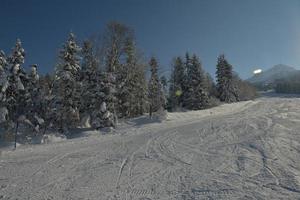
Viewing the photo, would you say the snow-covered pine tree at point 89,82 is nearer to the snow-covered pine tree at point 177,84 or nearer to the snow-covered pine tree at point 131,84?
the snow-covered pine tree at point 131,84

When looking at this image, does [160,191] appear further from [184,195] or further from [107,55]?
[107,55]

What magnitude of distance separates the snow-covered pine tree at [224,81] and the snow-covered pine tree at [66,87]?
30.3m

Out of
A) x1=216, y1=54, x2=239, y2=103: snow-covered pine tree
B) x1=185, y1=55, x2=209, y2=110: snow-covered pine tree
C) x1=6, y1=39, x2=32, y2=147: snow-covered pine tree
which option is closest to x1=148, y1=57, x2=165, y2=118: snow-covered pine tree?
x1=185, y1=55, x2=209, y2=110: snow-covered pine tree

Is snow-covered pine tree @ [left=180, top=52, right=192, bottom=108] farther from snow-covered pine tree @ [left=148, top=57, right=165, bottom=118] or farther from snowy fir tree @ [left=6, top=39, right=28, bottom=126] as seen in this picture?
snowy fir tree @ [left=6, top=39, right=28, bottom=126]

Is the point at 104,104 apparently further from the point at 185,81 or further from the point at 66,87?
the point at 185,81

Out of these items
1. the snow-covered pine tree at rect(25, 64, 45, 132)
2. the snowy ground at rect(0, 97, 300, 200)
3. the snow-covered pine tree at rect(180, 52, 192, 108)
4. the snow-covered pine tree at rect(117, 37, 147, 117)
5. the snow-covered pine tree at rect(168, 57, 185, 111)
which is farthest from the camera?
the snow-covered pine tree at rect(168, 57, 185, 111)

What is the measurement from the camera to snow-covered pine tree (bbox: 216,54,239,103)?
45.8 metres

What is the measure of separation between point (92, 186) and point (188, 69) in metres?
35.0

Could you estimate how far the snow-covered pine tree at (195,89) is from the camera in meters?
36.7

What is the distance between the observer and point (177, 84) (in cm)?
4075

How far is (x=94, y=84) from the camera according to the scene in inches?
974

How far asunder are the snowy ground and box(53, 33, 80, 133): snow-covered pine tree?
34.3 ft

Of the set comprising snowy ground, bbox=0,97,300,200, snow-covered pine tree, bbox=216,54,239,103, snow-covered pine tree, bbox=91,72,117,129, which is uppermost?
snow-covered pine tree, bbox=216,54,239,103

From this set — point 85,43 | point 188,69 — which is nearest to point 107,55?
point 85,43
